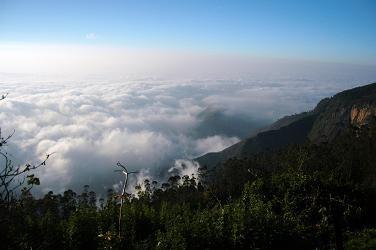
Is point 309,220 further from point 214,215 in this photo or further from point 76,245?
point 76,245

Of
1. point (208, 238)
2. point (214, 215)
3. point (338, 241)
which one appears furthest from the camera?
point (214, 215)

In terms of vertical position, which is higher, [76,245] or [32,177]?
[32,177]

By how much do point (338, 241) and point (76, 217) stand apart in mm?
7975

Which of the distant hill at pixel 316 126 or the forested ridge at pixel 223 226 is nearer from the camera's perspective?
the forested ridge at pixel 223 226

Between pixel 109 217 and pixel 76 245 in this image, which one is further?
pixel 109 217

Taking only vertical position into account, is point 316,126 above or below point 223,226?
below

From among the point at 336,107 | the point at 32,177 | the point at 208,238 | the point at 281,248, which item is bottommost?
the point at 336,107

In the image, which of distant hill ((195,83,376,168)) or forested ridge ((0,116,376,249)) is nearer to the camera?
forested ridge ((0,116,376,249))

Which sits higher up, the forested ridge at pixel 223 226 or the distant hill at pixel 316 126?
the forested ridge at pixel 223 226

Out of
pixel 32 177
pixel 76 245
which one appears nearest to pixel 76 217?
pixel 76 245

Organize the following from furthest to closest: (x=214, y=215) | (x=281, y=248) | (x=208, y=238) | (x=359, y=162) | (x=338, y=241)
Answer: (x=359, y=162) < (x=214, y=215) < (x=281, y=248) < (x=208, y=238) < (x=338, y=241)

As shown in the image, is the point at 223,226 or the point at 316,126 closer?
the point at 223,226

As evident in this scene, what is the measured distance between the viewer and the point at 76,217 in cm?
1175

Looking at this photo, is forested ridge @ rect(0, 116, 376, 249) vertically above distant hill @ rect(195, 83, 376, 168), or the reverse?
forested ridge @ rect(0, 116, 376, 249)
